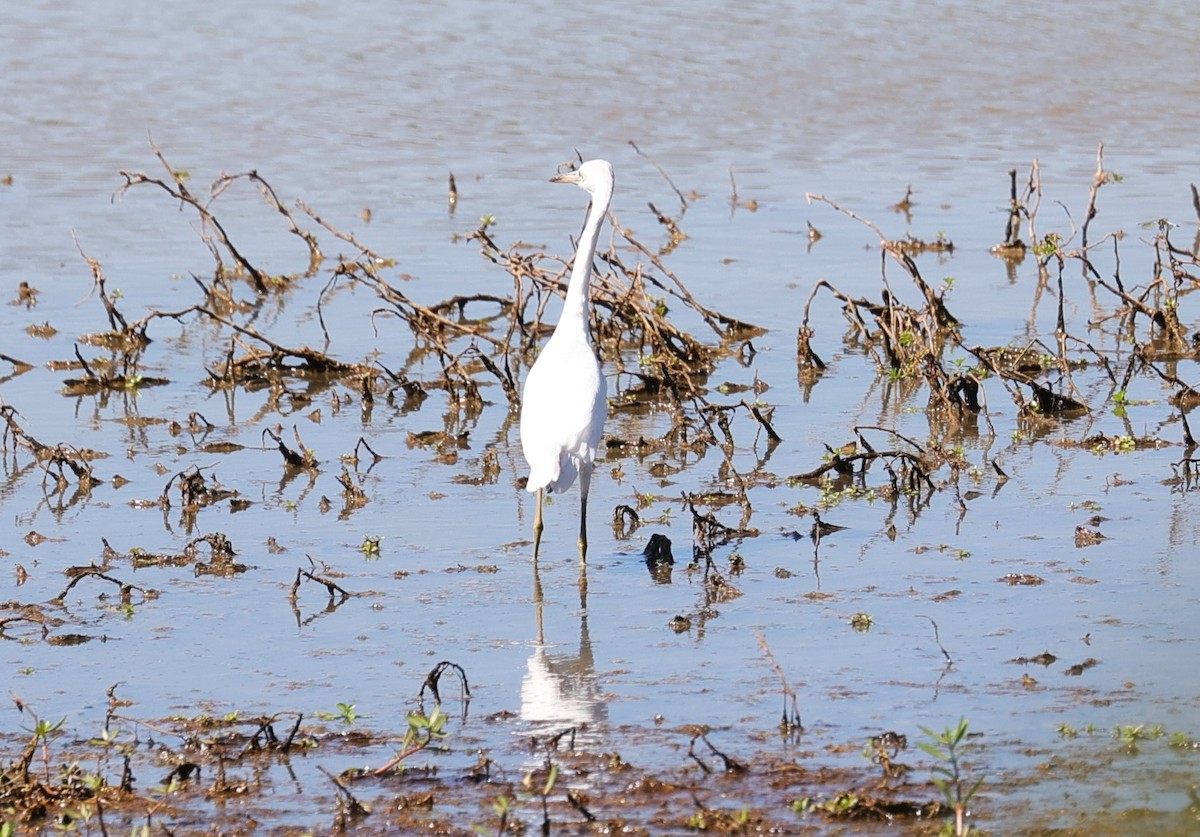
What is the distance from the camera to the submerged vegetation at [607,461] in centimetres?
457

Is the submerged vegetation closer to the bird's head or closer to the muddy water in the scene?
the muddy water

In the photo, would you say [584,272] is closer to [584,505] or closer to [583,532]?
[584,505]

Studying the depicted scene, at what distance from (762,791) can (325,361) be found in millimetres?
5732

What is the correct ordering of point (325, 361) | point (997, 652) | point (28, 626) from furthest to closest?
point (325, 361)
point (28, 626)
point (997, 652)

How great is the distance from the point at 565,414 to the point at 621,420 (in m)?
2.18

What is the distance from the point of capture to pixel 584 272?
7.66 metres

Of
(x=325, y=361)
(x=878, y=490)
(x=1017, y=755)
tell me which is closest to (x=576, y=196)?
(x=325, y=361)

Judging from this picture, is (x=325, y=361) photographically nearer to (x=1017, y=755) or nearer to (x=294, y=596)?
(x=294, y=596)

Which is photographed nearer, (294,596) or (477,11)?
(294,596)

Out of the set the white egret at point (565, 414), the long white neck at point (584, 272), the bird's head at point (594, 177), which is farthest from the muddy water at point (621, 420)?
the bird's head at point (594, 177)

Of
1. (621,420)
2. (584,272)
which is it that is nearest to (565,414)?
(584,272)

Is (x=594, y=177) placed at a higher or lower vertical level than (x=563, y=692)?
higher

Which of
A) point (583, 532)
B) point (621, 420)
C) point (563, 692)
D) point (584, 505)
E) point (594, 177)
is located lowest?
point (563, 692)

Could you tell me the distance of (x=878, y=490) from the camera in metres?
7.71
